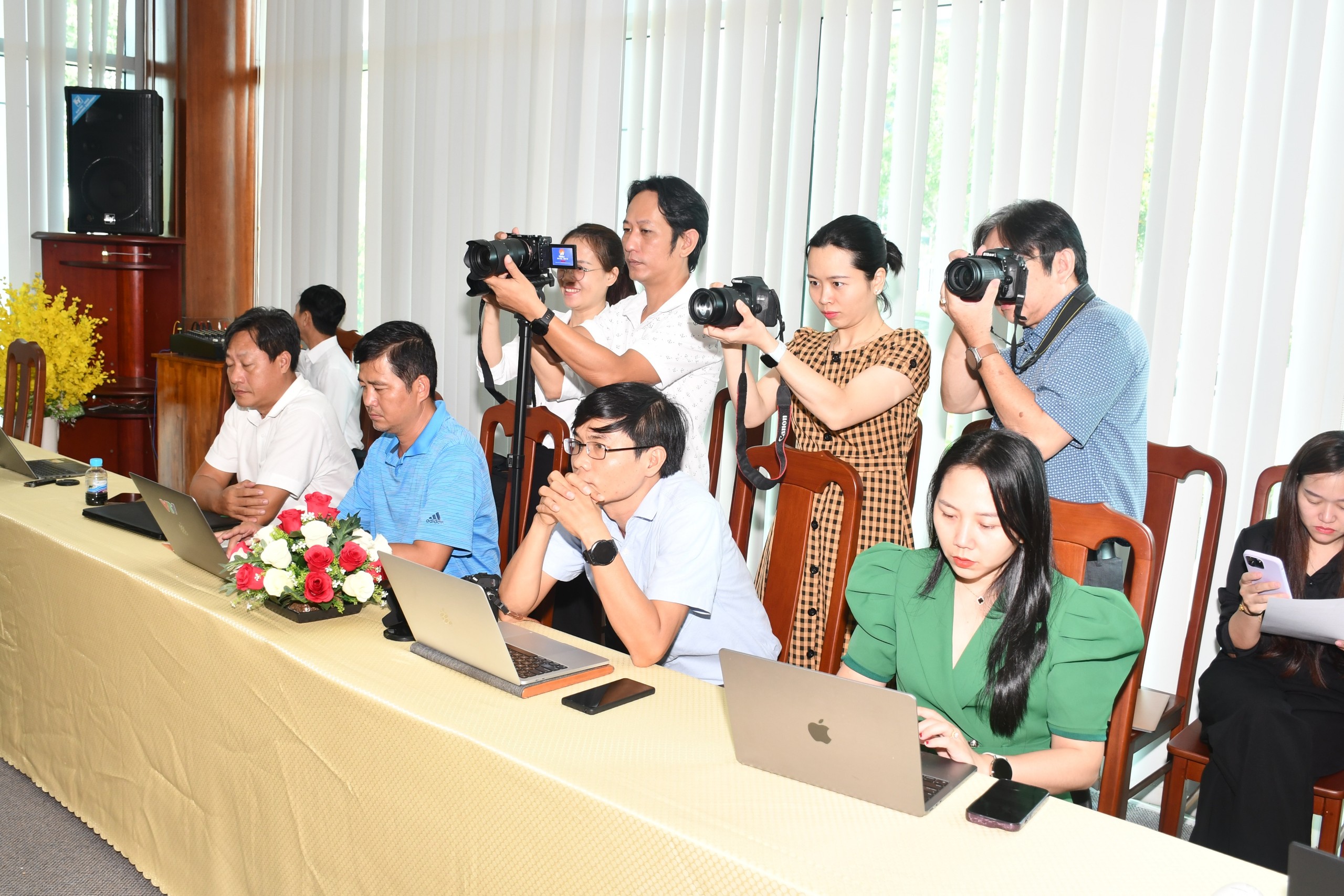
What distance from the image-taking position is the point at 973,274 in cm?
195

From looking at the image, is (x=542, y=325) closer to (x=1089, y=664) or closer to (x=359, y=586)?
(x=359, y=586)

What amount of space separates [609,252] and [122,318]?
3186 mm

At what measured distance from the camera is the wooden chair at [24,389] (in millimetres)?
3641

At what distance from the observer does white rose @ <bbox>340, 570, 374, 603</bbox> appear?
1.74m

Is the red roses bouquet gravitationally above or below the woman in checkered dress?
below

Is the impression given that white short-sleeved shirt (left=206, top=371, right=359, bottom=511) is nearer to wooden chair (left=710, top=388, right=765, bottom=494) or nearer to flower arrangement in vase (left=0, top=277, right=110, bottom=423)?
wooden chair (left=710, top=388, right=765, bottom=494)

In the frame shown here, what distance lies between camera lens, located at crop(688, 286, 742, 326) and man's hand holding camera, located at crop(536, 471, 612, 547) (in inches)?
21.5

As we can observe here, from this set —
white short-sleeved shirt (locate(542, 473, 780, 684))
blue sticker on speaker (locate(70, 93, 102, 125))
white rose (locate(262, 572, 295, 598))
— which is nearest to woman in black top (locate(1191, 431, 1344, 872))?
white short-sleeved shirt (locate(542, 473, 780, 684))

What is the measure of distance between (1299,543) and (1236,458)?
0.38 meters

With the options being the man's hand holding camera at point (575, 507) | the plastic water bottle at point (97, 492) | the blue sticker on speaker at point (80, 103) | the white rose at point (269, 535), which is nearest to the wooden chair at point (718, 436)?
the man's hand holding camera at point (575, 507)

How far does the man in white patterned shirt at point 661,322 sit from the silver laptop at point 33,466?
1.35 m

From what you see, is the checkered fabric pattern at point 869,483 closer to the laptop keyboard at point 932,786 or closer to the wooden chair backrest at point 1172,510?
the wooden chair backrest at point 1172,510

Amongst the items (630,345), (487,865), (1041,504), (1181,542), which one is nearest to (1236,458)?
(1181,542)

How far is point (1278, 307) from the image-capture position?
2.30 m
